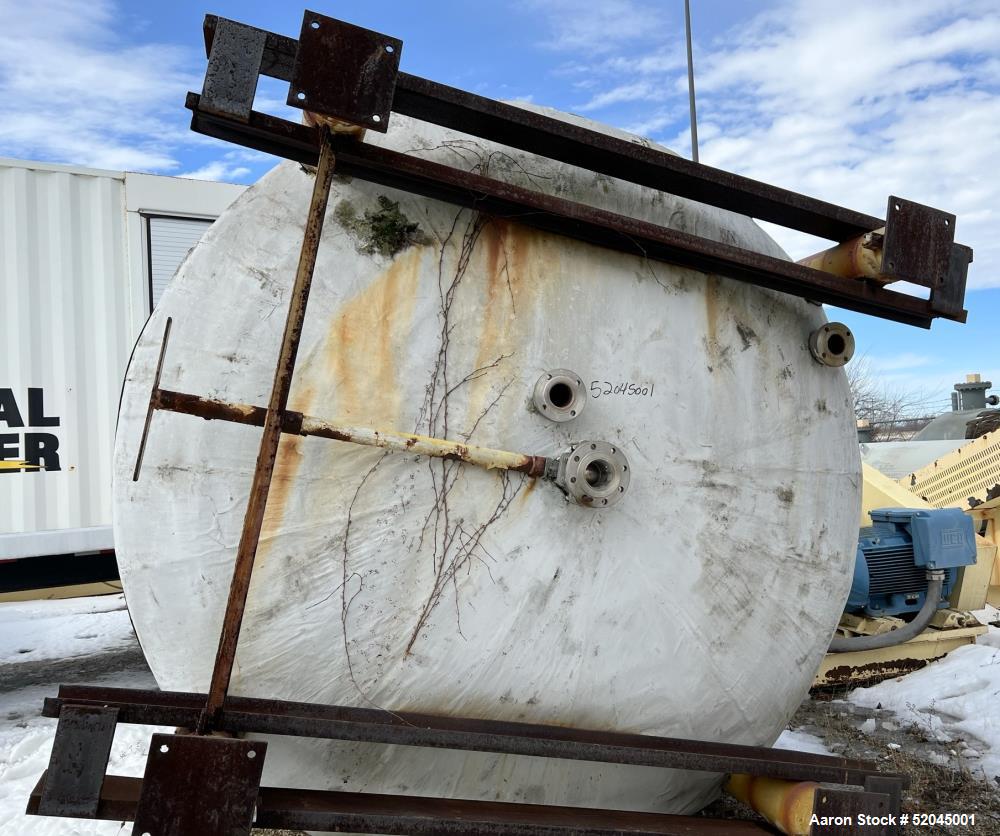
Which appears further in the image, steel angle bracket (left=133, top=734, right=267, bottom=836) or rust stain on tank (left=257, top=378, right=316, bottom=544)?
rust stain on tank (left=257, top=378, right=316, bottom=544)

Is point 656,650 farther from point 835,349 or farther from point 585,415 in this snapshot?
point 835,349

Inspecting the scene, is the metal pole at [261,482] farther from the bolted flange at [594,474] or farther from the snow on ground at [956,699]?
the snow on ground at [956,699]

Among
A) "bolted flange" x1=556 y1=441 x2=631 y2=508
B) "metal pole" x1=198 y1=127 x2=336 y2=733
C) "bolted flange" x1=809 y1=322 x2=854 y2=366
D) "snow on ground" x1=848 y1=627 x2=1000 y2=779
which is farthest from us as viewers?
"snow on ground" x1=848 y1=627 x2=1000 y2=779

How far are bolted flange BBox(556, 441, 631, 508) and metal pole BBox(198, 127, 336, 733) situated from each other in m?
0.76

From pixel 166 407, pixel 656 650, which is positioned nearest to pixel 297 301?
pixel 166 407

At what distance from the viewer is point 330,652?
1966 millimetres

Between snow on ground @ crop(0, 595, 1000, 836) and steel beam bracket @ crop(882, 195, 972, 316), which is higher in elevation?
steel beam bracket @ crop(882, 195, 972, 316)

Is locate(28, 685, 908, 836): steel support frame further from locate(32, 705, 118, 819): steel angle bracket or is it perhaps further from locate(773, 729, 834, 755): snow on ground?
locate(773, 729, 834, 755): snow on ground

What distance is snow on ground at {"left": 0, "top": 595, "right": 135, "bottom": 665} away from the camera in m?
5.68

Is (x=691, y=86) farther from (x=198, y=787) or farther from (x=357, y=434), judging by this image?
(x=198, y=787)

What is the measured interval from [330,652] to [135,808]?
515mm

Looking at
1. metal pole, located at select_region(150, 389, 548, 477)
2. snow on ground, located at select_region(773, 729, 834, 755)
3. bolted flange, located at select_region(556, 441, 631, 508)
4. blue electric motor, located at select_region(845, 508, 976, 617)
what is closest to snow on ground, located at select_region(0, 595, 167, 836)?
metal pole, located at select_region(150, 389, 548, 477)

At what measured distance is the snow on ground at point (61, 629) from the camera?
5.68 m

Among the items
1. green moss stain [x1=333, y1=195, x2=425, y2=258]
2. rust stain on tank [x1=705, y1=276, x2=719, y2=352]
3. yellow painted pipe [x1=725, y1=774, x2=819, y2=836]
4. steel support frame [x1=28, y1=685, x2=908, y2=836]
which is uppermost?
green moss stain [x1=333, y1=195, x2=425, y2=258]
